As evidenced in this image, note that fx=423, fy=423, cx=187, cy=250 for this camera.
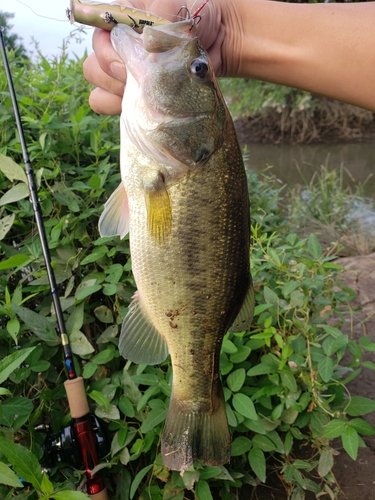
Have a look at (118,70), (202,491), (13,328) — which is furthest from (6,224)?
(202,491)

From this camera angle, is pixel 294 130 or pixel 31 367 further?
pixel 294 130

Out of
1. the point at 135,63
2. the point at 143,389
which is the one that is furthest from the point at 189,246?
the point at 143,389

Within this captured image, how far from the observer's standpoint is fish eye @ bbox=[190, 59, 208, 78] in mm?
1448

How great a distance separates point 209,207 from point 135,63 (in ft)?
1.78

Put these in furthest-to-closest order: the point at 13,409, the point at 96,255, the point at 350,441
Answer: the point at 96,255, the point at 350,441, the point at 13,409

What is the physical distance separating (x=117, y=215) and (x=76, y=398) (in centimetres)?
82

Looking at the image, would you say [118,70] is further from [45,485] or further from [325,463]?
[325,463]

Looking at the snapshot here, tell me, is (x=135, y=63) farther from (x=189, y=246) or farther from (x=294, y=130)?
(x=294, y=130)

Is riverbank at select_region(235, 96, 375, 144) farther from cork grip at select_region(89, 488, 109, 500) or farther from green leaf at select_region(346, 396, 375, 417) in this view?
cork grip at select_region(89, 488, 109, 500)

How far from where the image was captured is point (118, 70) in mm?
1507

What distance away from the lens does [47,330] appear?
1903mm

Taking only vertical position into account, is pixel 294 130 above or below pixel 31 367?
below

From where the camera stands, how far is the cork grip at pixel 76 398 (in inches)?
71.2

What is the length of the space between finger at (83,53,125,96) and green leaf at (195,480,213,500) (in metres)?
1.68
